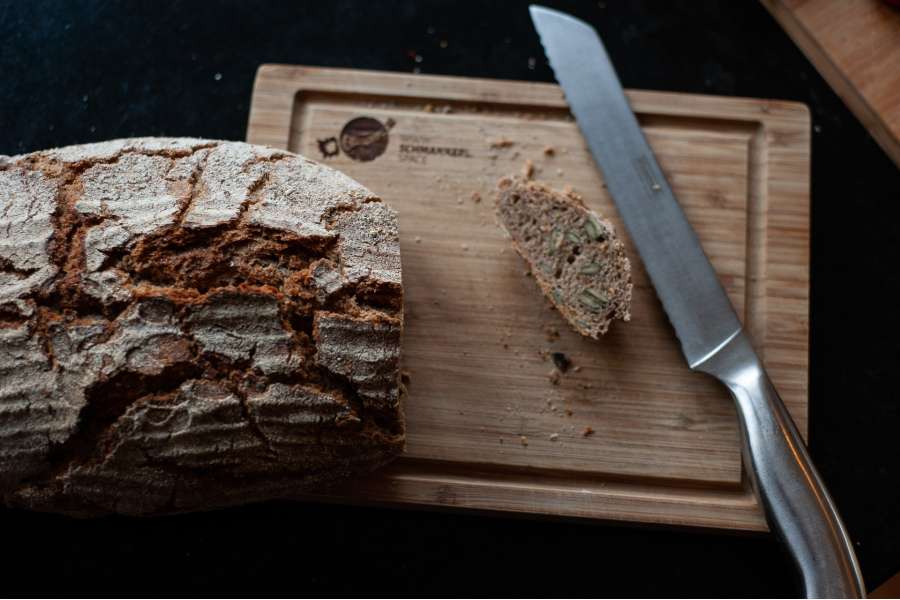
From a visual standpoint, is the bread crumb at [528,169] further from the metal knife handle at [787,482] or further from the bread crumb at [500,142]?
the metal knife handle at [787,482]

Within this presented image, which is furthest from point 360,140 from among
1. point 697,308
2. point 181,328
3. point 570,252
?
point 697,308

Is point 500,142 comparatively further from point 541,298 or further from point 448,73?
point 541,298

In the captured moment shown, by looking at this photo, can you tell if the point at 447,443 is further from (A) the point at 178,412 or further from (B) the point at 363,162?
(B) the point at 363,162

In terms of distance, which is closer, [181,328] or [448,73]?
[181,328]

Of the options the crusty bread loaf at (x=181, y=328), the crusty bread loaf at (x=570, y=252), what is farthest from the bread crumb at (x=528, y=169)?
the crusty bread loaf at (x=181, y=328)

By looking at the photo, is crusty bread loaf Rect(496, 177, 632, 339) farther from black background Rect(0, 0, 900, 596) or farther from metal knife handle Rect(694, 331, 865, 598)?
black background Rect(0, 0, 900, 596)

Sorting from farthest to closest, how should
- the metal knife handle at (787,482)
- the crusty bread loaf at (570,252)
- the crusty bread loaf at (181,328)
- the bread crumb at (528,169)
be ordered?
the bread crumb at (528,169), the crusty bread loaf at (570,252), the metal knife handle at (787,482), the crusty bread loaf at (181,328)
